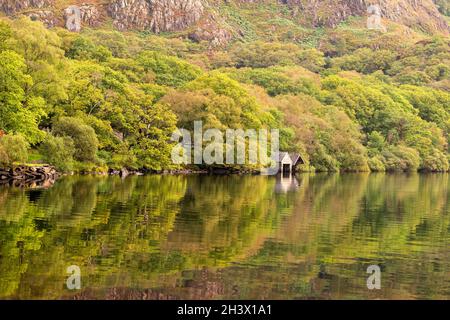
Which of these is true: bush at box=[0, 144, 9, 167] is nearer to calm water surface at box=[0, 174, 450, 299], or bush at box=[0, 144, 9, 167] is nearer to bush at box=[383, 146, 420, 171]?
calm water surface at box=[0, 174, 450, 299]

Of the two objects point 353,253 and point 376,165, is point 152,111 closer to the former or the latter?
point 376,165

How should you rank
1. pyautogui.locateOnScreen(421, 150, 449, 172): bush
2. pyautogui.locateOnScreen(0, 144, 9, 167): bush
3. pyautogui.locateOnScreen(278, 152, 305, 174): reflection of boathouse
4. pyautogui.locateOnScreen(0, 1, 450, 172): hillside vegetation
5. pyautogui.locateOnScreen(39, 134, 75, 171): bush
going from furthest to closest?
1. pyautogui.locateOnScreen(421, 150, 449, 172): bush
2. pyautogui.locateOnScreen(278, 152, 305, 174): reflection of boathouse
3. pyautogui.locateOnScreen(0, 1, 450, 172): hillside vegetation
4. pyautogui.locateOnScreen(39, 134, 75, 171): bush
5. pyautogui.locateOnScreen(0, 144, 9, 167): bush

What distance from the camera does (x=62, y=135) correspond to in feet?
212

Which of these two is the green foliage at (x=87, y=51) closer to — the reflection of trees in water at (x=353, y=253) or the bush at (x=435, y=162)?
the bush at (x=435, y=162)

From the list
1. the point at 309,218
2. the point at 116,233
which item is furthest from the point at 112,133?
the point at 116,233

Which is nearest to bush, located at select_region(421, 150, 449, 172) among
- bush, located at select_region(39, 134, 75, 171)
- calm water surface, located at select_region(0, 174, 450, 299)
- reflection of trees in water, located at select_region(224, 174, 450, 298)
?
bush, located at select_region(39, 134, 75, 171)

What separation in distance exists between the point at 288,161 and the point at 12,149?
5001 centimetres

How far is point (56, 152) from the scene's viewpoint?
59.8m

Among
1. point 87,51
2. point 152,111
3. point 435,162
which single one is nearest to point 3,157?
point 152,111

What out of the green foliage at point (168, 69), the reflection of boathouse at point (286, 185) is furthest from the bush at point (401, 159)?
the reflection of boathouse at point (286, 185)

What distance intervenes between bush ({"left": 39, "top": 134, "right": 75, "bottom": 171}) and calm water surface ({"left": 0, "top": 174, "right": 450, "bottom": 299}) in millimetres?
21775

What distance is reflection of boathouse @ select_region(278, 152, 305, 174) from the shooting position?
307 feet

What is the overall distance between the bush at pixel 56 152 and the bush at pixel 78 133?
295cm
